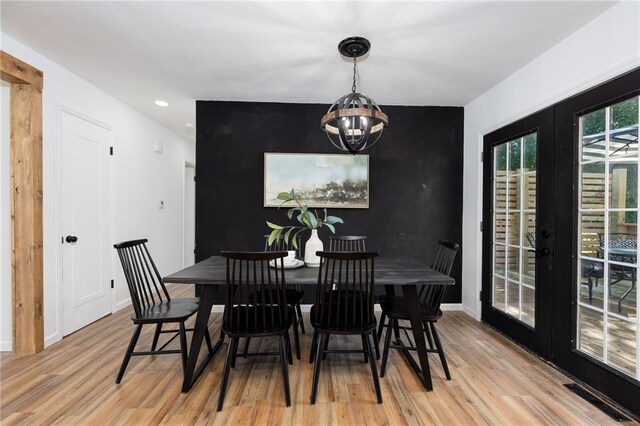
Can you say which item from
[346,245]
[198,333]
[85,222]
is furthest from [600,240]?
[85,222]

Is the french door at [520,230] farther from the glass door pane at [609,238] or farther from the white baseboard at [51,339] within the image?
the white baseboard at [51,339]

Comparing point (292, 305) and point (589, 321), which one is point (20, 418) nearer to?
point (292, 305)

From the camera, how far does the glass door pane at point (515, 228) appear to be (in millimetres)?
2848

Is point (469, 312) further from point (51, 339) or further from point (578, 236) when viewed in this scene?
point (51, 339)

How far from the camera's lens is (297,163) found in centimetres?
388

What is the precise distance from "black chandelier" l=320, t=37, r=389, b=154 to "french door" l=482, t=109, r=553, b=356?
1.50m

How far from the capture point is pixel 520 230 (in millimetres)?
2992

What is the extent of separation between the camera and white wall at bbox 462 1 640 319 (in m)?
1.99

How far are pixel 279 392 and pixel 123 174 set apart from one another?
335 cm

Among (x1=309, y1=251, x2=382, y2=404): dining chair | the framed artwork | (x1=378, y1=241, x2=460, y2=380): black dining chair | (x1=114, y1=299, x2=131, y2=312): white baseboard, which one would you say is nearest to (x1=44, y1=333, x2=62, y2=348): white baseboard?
(x1=114, y1=299, x2=131, y2=312): white baseboard

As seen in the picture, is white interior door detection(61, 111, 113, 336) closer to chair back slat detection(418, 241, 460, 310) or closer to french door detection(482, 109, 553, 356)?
chair back slat detection(418, 241, 460, 310)

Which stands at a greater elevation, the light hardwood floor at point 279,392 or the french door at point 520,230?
the french door at point 520,230

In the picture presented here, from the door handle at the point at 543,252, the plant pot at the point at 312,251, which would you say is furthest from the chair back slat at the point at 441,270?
the plant pot at the point at 312,251

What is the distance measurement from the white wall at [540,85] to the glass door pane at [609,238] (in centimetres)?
29
